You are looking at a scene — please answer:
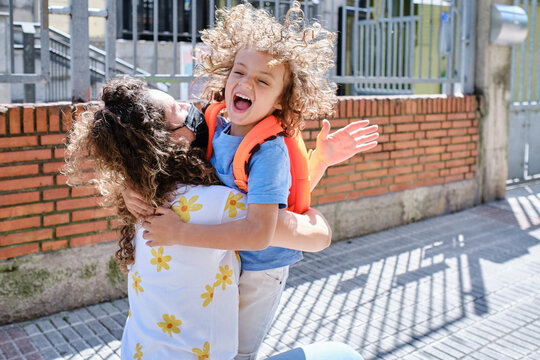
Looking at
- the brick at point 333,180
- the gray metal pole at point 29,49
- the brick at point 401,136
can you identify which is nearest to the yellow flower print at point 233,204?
the gray metal pole at point 29,49

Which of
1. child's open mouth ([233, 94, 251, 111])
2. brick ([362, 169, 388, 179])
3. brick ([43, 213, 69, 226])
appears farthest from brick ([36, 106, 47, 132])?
brick ([362, 169, 388, 179])

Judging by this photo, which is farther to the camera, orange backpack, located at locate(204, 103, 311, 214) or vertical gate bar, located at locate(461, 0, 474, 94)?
vertical gate bar, located at locate(461, 0, 474, 94)

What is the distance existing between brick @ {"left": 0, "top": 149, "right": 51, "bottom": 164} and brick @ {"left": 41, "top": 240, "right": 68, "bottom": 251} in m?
0.53

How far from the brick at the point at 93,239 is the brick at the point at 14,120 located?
763 millimetres

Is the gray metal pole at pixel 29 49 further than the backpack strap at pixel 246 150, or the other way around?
the gray metal pole at pixel 29 49

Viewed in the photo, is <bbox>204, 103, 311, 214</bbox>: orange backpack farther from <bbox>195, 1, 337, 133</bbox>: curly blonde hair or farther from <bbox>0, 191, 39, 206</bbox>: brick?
<bbox>0, 191, 39, 206</bbox>: brick

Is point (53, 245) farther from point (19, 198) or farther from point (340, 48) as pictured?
point (340, 48)

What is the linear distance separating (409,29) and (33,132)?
4029mm

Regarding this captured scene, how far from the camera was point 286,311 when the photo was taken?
3.96 m

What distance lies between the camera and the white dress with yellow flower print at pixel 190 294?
1542 millimetres

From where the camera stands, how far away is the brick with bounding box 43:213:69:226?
3.75 meters

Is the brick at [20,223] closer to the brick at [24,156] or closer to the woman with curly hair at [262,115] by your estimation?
the brick at [24,156]

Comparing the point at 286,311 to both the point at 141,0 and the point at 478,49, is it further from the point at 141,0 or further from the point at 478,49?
the point at 141,0

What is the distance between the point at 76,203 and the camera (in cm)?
386
